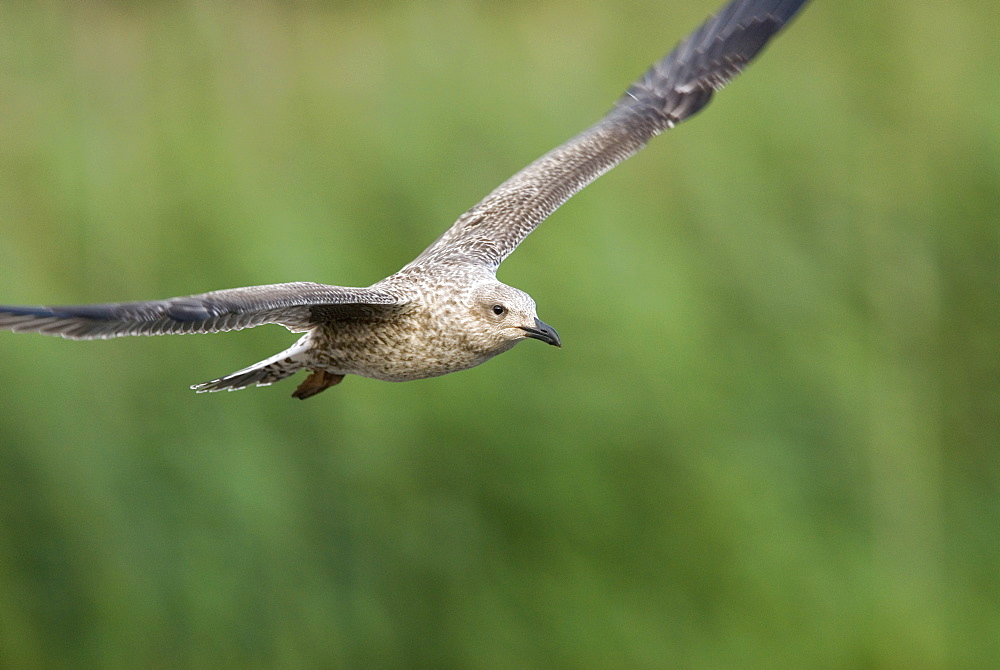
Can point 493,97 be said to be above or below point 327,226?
above

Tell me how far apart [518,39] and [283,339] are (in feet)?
6.81

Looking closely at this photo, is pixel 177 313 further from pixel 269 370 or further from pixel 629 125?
pixel 629 125

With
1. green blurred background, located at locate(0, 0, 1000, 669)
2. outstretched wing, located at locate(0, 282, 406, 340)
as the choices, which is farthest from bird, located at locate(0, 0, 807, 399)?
green blurred background, located at locate(0, 0, 1000, 669)

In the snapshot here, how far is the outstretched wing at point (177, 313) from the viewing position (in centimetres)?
376

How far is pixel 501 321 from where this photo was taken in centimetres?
462

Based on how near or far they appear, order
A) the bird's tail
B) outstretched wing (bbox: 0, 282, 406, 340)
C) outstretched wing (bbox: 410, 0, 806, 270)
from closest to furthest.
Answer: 1. outstretched wing (bbox: 0, 282, 406, 340)
2. the bird's tail
3. outstretched wing (bbox: 410, 0, 806, 270)

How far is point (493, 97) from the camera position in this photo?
7.12 metres

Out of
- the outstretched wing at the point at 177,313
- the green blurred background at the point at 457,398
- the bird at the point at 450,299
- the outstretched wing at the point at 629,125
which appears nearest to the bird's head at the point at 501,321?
the bird at the point at 450,299

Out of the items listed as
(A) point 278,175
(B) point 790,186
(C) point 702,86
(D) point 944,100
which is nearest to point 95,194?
(A) point 278,175

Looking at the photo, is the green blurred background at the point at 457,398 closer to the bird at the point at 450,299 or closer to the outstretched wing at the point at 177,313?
the bird at the point at 450,299

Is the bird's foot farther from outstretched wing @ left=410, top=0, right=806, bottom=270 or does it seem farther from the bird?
outstretched wing @ left=410, top=0, right=806, bottom=270

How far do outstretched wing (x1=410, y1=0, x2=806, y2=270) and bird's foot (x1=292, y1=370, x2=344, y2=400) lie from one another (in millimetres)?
656

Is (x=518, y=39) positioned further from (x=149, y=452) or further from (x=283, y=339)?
(x=149, y=452)

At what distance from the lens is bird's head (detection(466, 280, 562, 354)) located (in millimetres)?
4609
